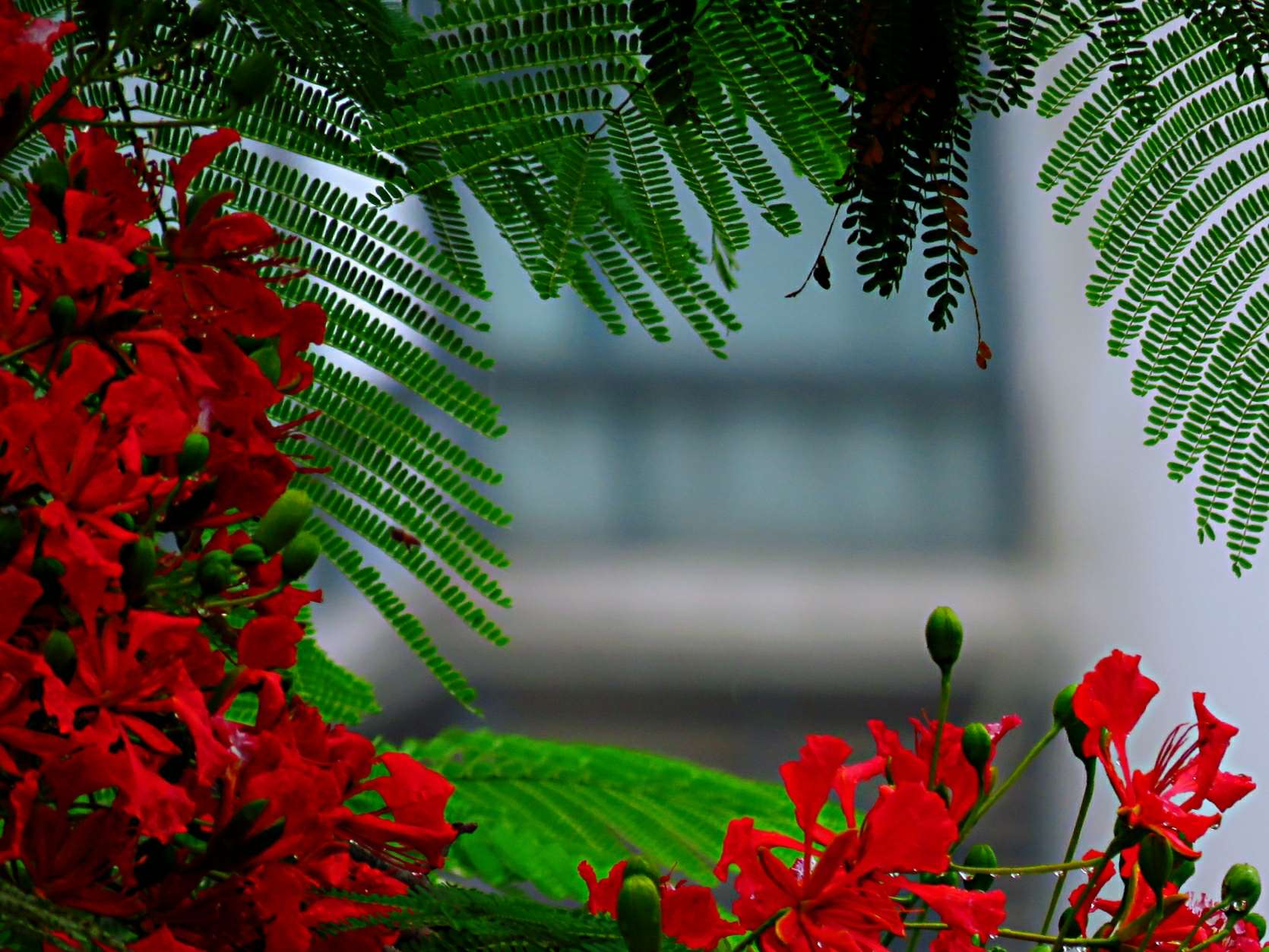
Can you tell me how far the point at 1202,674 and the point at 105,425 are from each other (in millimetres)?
3174

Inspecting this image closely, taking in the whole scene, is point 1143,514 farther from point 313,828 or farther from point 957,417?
point 313,828

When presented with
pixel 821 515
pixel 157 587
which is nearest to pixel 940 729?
pixel 157 587

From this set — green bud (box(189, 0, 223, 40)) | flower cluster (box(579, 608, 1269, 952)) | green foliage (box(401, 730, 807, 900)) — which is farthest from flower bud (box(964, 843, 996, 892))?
green foliage (box(401, 730, 807, 900))

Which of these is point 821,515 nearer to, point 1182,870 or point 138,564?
point 1182,870

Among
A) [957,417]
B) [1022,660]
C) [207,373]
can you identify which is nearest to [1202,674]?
[1022,660]

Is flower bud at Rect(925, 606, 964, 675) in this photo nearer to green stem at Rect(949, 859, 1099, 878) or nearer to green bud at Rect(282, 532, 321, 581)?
green stem at Rect(949, 859, 1099, 878)

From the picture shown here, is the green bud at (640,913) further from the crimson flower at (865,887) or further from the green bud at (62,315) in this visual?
the green bud at (62,315)

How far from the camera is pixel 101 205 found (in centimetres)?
34

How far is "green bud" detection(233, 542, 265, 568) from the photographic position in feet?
1.07

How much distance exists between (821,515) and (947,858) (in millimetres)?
3191

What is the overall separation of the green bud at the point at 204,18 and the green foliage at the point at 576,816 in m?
0.57

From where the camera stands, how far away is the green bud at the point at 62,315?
0.97ft

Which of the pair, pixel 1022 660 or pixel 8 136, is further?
pixel 1022 660

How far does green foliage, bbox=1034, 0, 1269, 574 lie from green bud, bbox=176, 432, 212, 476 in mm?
412
